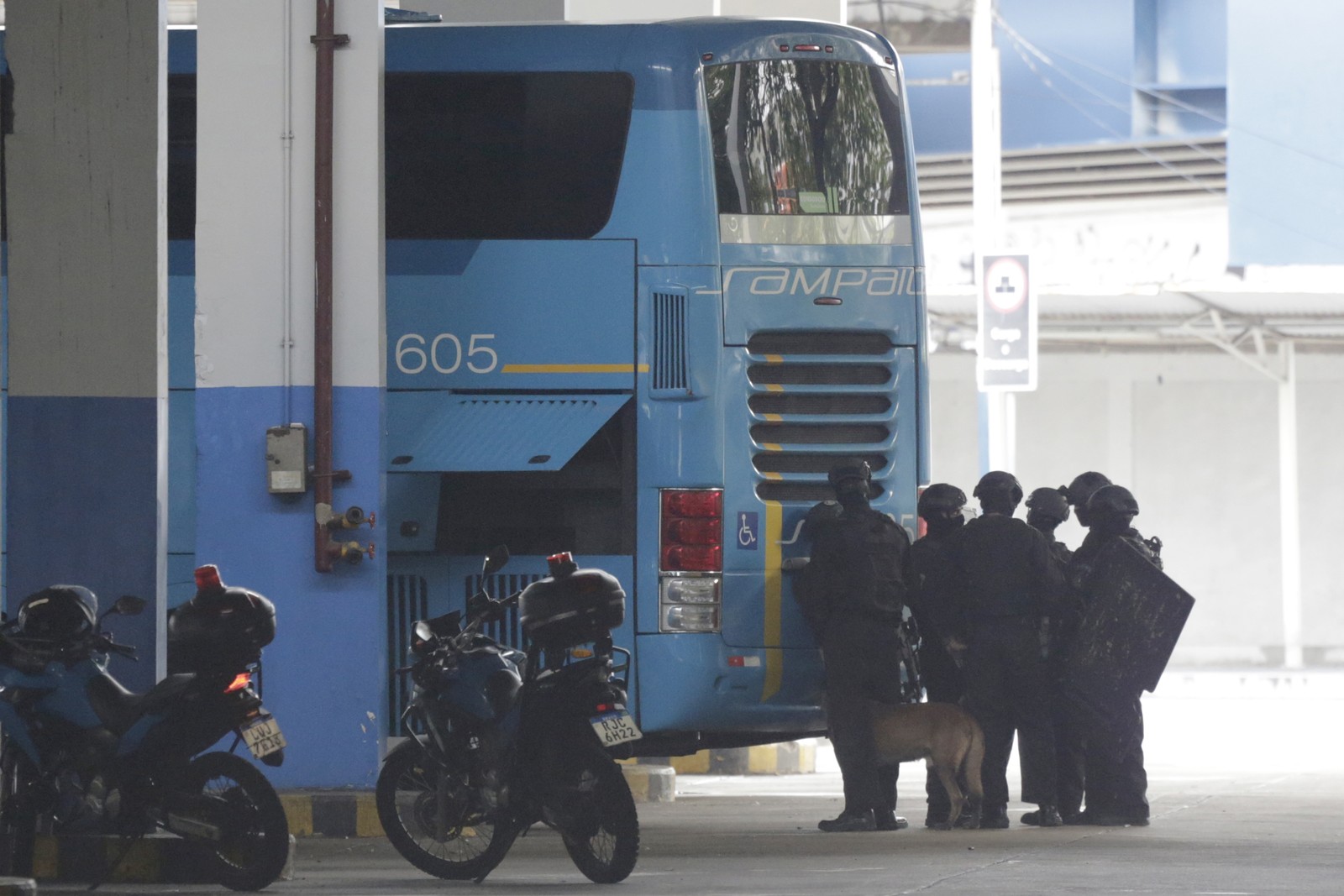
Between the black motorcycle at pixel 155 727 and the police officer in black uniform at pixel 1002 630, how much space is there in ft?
13.3

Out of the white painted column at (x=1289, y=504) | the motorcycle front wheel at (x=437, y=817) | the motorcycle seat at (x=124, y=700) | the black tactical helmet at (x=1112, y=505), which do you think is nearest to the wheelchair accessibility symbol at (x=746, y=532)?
the black tactical helmet at (x=1112, y=505)

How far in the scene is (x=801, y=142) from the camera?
10570 mm

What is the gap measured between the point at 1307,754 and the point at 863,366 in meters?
9.03

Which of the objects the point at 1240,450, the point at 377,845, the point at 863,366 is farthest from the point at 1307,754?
the point at 1240,450

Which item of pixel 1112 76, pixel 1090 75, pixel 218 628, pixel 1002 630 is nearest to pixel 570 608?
pixel 218 628

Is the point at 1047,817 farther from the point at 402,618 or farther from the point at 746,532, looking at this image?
the point at 402,618

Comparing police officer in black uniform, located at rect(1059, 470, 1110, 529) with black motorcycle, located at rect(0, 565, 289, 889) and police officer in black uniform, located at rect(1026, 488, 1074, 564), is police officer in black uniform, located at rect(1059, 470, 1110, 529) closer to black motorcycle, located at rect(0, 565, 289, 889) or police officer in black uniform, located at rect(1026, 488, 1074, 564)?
police officer in black uniform, located at rect(1026, 488, 1074, 564)

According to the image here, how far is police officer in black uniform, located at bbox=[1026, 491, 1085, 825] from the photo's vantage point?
35.9 feet

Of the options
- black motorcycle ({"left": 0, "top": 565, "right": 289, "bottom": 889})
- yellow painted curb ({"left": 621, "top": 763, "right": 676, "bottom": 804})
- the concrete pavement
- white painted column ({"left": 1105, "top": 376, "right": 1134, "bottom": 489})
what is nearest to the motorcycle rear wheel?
black motorcycle ({"left": 0, "top": 565, "right": 289, "bottom": 889})

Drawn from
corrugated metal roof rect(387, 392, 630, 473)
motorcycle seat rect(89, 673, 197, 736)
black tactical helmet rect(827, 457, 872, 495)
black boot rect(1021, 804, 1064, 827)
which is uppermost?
corrugated metal roof rect(387, 392, 630, 473)

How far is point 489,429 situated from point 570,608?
7.62 ft

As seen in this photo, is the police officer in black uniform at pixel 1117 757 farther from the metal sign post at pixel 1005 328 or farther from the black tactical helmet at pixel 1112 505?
the metal sign post at pixel 1005 328

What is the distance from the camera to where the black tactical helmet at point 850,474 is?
10.3 metres

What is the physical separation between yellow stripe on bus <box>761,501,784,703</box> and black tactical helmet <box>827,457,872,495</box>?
0.38 metres
